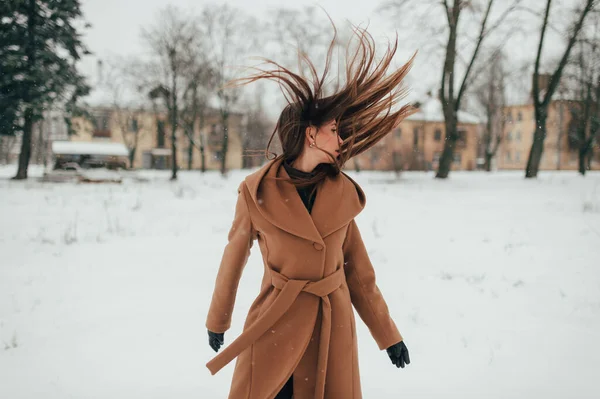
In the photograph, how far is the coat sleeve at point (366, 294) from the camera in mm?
1910

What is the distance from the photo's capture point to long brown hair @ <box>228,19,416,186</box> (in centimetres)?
181

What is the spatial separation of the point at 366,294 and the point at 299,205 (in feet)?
1.96

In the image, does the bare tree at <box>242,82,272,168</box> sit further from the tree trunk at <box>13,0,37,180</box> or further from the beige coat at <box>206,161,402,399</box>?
the beige coat at <box>206,161,402,399</box>

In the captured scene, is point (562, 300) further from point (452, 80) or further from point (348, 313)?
point (452, 80)

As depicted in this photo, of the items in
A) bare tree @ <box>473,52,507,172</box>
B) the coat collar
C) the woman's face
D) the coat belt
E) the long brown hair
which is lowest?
the coat belt

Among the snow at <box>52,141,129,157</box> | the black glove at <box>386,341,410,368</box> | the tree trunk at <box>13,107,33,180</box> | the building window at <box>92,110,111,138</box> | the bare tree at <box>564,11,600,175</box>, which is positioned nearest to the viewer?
the black glove at <box>386,341,410,368</box>

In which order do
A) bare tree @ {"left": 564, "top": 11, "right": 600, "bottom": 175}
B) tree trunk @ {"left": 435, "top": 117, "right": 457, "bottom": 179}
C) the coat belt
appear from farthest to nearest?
tree trunk @ {"left": 435, "top": 117, "right": 457, "bottom": 179} < bare tree @ {"left": 564, "top": 11, "right": 600, "bottom": 175} < the coat belt

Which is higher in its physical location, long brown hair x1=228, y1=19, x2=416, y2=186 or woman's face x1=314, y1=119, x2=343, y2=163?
long brown hair x1=228, y1=19, x2=416, y2=186

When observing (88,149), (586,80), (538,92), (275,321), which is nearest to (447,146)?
(538,92)

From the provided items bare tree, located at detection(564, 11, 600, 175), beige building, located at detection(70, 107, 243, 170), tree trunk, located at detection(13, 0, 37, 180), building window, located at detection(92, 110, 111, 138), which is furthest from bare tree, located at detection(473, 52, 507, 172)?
building window, located at detection(92, 110, 111, 138)

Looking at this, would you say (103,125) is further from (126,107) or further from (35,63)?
(35,63)

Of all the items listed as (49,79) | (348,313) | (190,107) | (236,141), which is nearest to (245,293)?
(348,313)

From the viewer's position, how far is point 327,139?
182cm

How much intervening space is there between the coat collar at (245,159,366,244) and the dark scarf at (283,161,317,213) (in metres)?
0.03
